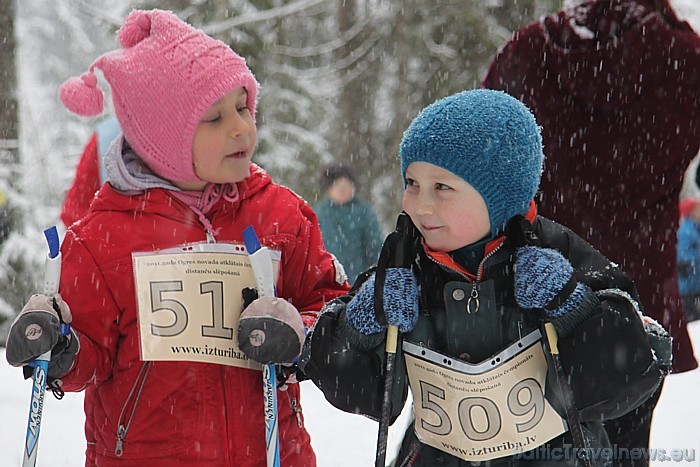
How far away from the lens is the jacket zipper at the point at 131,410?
278 cm

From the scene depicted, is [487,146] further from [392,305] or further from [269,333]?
[269,333]

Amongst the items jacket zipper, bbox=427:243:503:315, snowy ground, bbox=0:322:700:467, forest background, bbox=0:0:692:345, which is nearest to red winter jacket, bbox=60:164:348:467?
jacket zipper, bbox=427:243:503:315

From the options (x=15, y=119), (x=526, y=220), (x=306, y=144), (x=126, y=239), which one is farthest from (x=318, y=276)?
(x=306, y=144)

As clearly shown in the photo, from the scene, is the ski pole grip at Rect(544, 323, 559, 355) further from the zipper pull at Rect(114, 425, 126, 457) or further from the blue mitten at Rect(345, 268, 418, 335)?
the zipper pull at Rect(114, 425, 126, 457)

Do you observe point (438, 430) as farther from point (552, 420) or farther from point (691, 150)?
point (691, 150)

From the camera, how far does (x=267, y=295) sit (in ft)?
9.03

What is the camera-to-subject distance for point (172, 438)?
2785mm

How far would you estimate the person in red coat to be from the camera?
3.22 m

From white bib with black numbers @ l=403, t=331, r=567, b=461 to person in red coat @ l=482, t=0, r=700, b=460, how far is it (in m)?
1.10

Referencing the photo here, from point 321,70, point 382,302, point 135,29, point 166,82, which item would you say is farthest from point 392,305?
point 321,70

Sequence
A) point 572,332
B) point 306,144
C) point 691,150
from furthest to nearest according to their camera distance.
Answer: point 306,144 → point 691,150 → point 572,332

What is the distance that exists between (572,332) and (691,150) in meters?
1.36

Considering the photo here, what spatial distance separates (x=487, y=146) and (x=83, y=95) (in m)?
1.58

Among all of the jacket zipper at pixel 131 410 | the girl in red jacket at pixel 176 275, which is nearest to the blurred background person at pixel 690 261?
the girl in red jacket at pixel 176 275
